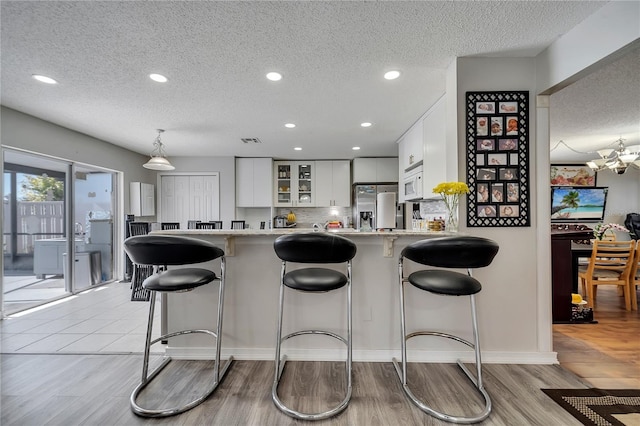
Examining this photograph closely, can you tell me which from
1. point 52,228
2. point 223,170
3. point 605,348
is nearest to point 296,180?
point 223,170

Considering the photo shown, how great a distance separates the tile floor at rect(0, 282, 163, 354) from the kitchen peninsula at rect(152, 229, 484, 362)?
0.61 meters

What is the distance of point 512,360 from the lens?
1.97 meters

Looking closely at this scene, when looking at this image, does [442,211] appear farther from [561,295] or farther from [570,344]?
[570,344]

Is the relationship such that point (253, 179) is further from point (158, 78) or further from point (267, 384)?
point (267, 384)

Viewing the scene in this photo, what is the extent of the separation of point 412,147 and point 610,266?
9.20ft

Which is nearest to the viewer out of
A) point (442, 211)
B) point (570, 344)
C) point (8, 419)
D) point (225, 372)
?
point (8, 419)

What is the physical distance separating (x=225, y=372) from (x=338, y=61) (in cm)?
244

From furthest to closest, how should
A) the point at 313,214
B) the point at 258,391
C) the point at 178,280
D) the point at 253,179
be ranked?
1. the point at 313,214
2. the point at 253,179
3. the point at 258,391
4. the point at 178,280

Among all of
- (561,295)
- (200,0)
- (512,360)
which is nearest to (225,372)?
(512,360)

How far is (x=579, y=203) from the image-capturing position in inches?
221

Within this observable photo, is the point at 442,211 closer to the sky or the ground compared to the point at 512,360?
closer to the sky

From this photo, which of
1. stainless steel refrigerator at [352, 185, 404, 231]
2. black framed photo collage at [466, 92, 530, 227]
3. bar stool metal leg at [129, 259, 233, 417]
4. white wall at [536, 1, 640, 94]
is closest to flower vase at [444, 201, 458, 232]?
black framed photo collage at [466, 92, 530, 227]

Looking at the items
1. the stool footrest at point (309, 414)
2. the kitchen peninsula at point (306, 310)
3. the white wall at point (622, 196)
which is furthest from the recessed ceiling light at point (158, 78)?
the white wall at point (622, 196)

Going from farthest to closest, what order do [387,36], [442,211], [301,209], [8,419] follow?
[301,209]
[442,211]
[387,36]
[8,419]
